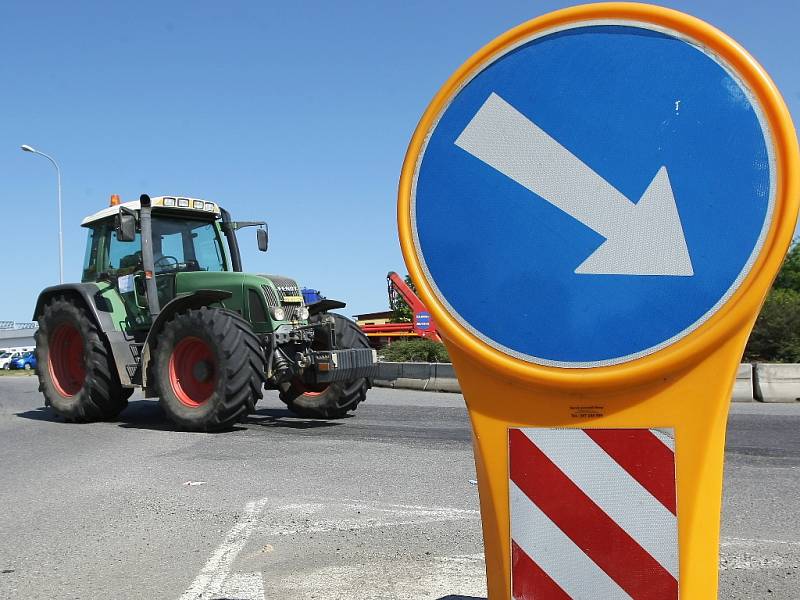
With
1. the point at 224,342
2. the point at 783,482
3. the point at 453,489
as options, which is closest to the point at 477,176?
the point at 453,489

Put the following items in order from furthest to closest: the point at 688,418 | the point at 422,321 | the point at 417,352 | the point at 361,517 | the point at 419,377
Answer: the point at 422,321
the point at 417,352
the point at 419,377
the point at 361,517
the point at 688,418

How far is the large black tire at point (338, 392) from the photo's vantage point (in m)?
9.16

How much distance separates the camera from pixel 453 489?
16.9 ft

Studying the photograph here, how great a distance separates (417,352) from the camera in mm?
16484

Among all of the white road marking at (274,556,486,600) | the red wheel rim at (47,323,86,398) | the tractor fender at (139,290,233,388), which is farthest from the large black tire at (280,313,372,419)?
the white road marking at (274,556,486,600)

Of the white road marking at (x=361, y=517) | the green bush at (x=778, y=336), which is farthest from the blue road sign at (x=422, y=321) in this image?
the white road marking at (x=361, y=517)

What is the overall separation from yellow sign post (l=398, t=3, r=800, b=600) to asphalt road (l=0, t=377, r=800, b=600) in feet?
5.60

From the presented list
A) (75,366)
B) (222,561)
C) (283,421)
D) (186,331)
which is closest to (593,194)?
(222,561)

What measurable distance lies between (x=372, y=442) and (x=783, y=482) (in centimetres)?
362

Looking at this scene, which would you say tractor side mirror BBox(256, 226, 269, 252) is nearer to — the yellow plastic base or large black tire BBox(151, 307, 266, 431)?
large black tire BBox(151, 307, 266, 431)

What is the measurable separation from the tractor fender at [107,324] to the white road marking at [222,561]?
5223 millimetres

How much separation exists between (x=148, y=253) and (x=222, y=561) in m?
6.59

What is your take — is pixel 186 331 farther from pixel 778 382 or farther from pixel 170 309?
pixel 778 382

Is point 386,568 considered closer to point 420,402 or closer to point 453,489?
point 453,489
